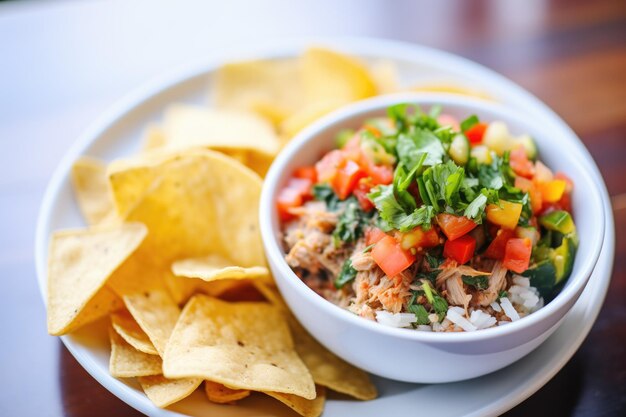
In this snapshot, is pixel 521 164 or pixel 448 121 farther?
pixel 448 121

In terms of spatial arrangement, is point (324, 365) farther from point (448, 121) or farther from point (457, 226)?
point (448, 121)

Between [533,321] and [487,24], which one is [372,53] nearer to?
[487,24]

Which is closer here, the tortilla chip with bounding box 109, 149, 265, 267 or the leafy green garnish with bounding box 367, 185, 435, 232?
the leafy green garnish with bounding box 367, 185, 435, 232

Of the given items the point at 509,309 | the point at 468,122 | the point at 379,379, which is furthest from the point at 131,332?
the point at 468,122

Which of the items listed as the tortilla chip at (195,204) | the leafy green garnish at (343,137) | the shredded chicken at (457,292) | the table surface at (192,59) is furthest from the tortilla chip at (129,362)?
the leafy green garnish at (343,137)

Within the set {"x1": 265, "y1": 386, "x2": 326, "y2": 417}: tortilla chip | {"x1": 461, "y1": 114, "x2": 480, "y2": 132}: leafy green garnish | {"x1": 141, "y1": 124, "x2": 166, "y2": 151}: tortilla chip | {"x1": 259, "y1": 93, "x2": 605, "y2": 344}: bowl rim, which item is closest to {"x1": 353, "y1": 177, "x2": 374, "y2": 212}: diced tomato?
{"x1": 259, "y1": 93, "x2": 605, "y2": 344}: bowl rim

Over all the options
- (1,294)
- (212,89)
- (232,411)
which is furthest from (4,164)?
(232,411)

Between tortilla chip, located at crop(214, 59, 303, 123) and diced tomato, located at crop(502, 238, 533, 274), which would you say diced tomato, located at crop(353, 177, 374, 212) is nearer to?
diced tomato, located at crop(502, 238, 533, 274)
